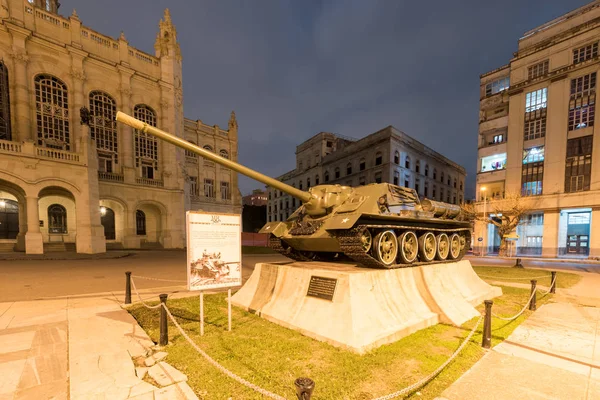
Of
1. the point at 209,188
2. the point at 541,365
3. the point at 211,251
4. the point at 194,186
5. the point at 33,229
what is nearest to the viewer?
the point at 541,365

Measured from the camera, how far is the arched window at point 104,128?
23500 millimetres

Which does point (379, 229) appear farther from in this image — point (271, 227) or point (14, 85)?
point (14, 85)

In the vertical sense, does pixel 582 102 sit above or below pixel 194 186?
above

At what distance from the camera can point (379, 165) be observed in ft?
121

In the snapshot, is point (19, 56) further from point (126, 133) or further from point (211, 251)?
point (211, 251)

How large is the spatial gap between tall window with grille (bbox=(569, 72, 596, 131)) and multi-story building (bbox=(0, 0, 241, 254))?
3783 centimetres

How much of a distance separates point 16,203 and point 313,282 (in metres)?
26.3

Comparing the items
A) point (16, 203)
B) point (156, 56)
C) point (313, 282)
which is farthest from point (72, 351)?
point (156, 56)

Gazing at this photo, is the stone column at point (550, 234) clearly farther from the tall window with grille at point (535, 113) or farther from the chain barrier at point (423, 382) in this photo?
the chain barrier at point (423, 382)

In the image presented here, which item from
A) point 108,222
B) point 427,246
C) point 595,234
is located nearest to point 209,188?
point 108,222

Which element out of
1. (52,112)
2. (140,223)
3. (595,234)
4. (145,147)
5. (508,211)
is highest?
(52,112)

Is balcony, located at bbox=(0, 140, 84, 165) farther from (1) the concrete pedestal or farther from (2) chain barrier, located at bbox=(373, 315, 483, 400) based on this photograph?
(2) chain barrier, located at bbox=(373, 315, 483, 400)

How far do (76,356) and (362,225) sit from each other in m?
5.50

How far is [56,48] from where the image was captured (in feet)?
70.0
